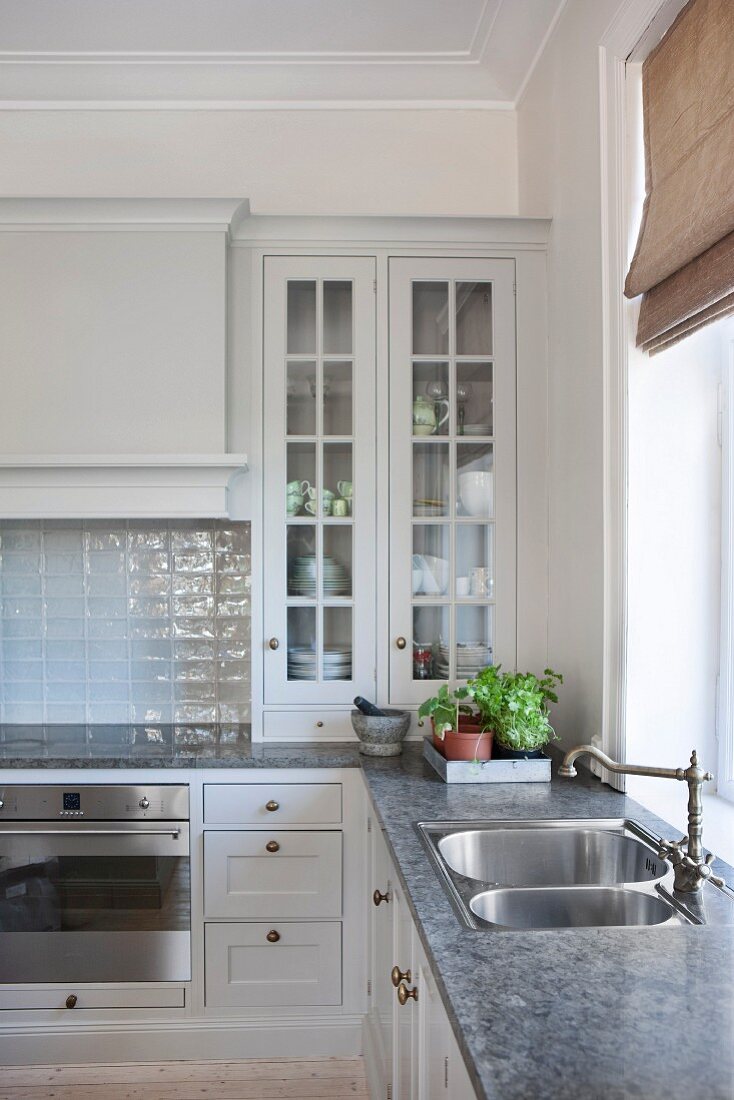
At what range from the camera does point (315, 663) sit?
8.98ft

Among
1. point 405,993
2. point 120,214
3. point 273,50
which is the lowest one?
point 405,993

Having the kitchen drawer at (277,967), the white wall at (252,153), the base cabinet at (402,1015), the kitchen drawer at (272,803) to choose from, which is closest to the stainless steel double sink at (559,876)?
the base cabinet at (402,1015)

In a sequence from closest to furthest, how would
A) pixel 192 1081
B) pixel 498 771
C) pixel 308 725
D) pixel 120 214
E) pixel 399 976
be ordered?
1. pixel 399 976
2. pixel 498 771
3. pixel 192 1081
4. pixel 120 214
5. pixel 308 725

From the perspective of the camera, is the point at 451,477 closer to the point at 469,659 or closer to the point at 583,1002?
the point at 469,659

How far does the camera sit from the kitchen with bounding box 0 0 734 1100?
217cm

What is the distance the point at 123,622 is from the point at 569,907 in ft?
6.04

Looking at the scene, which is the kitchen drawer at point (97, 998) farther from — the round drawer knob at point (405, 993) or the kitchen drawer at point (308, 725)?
the round drawer knob at point (405, 993)

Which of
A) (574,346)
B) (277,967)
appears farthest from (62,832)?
(574,346)

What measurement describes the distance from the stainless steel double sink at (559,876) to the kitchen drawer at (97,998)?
1142 millimetres

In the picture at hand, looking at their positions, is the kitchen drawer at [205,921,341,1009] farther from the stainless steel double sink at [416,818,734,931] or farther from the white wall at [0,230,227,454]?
the white wall at [0,230,227,454]

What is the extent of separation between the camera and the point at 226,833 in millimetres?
2496

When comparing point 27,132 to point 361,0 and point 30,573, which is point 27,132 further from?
point 30,573

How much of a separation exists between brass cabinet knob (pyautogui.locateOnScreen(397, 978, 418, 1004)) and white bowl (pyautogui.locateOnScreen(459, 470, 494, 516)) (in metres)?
1.46

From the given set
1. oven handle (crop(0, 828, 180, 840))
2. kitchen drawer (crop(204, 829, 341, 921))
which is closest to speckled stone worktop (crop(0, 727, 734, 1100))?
kitchen drawer (crop(204, 829, 341, 921))
